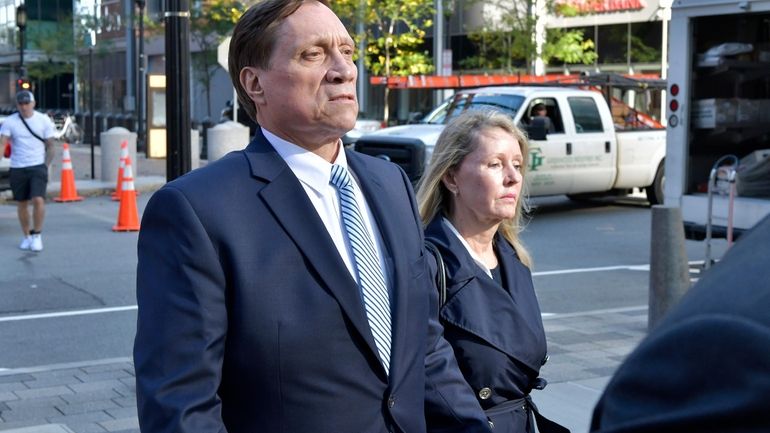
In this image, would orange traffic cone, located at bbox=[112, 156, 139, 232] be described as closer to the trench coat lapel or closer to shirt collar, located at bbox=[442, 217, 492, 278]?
shirt collar, located at bbox=[442, 217, 492, 278]

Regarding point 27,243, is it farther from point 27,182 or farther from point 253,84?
point 253,84

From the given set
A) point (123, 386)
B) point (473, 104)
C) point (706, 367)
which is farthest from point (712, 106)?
point (706, 367)

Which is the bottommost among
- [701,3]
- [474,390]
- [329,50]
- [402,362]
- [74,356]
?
[74,356]

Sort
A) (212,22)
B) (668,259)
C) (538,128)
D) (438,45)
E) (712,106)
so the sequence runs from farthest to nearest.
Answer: (438,45), (212,22), (538,128), (712,106), (668,259)

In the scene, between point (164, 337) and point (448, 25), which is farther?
point (448, 25)

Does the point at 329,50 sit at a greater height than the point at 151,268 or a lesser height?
greater

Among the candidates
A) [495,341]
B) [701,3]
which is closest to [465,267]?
[495,341]

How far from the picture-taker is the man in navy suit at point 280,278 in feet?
8.21

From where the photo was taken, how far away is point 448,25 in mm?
44250

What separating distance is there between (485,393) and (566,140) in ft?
45.9

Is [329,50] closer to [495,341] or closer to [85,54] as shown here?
[495,341]

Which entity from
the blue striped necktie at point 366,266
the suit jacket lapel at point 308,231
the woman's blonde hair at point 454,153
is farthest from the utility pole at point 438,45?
the suit jacket lapel at point 308,231

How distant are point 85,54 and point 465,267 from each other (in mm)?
53374

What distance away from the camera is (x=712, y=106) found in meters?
12.3
